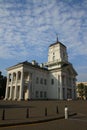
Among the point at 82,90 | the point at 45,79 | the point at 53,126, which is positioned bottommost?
the point at 53,126

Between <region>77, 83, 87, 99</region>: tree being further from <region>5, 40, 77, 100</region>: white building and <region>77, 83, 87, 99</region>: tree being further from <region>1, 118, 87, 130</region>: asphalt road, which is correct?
<region>1, 118, 87, 130</region>: asphalt road

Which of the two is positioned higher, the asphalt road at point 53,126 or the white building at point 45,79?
the white building at point 45,79

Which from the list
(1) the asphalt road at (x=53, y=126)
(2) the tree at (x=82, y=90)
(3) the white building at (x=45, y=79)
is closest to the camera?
(1) the asphalt road at (x=53, y=126)

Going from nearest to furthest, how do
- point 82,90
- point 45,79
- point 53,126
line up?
point 53,126
point 45,79
point 82,90

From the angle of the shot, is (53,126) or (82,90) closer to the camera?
(53,126)

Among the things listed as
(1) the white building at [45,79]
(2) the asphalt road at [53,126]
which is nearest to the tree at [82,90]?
(1) the white building at [45,79]

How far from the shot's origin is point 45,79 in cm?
6134

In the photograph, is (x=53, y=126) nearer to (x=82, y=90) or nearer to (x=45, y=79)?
(x=45, y=79)

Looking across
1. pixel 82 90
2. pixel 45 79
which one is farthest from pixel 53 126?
pixel 82 90

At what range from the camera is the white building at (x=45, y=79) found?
52.2 metres

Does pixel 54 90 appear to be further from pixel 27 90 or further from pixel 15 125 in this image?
pixel 15 125

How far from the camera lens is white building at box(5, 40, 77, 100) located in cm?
5222

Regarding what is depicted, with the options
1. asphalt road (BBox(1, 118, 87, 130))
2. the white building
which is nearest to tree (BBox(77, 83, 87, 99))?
the white building

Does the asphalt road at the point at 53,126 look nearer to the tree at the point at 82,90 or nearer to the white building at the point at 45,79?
the white building at the point at 45,79
